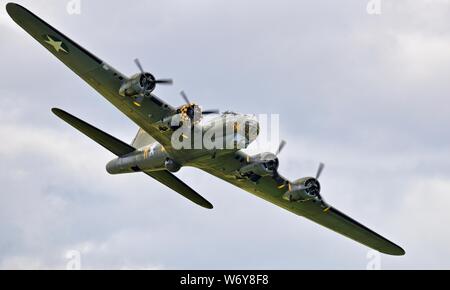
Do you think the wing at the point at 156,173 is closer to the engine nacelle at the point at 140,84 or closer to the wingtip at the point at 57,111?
the wingtip at the point at 57,111

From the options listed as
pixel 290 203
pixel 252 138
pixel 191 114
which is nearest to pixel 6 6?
pixel 191 114

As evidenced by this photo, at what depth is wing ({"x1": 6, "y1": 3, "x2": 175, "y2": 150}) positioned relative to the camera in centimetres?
3631

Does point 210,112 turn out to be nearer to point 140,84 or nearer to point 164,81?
point 164,81

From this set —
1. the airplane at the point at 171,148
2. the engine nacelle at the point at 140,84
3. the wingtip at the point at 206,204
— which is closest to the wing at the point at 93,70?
the airplane at the point at 171,148

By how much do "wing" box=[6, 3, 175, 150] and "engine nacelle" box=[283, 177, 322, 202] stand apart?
29.8 ft

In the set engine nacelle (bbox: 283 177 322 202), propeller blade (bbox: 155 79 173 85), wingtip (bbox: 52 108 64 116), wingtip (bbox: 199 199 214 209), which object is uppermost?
propeller blade (bbox: 155 79 173 85)

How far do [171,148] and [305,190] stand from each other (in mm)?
9002

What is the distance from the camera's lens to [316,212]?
47094 millimetres

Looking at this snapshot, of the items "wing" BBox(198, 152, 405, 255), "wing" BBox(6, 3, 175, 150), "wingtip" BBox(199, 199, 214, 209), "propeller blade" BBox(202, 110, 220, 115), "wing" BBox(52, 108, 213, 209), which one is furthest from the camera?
"wing" BBox(198, 152, 405, 255)

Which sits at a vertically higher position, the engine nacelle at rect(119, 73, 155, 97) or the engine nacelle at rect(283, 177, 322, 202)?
the engine nacelle at rect(119, 73, 155, 97)

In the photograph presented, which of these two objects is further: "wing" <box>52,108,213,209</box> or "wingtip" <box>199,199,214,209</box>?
"wingtip" <box>199,199,214,209</box>

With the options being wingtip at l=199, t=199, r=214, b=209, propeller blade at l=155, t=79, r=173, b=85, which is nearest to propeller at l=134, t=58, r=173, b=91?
propeller blade at l=155, t=79, r=173, b=85

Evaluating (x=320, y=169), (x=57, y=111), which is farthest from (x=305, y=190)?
(x=57, y=111)

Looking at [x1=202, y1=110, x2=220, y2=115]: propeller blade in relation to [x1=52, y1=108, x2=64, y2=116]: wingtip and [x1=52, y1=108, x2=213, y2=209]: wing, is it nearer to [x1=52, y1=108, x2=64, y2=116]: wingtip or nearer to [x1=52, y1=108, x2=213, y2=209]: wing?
[x1=52, y1=108, x2=213, y2=209]: wing
